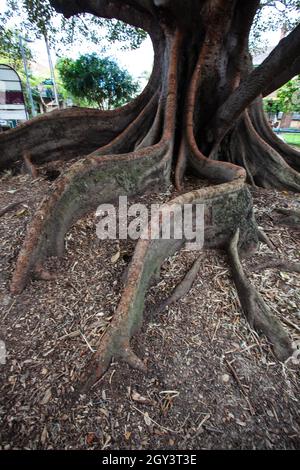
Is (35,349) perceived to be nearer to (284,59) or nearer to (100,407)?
(100,407)

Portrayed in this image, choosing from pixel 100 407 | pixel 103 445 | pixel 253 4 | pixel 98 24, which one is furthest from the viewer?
pixel 98 24

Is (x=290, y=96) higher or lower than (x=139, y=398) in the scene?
higher

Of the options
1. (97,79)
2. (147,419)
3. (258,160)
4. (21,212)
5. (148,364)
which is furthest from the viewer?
(97,79)

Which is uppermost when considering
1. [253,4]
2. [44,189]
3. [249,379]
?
[253,4]

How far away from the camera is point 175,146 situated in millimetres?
3635

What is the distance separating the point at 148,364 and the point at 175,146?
9.64 ft

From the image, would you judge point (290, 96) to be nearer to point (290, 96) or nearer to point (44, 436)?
point (290, 96)

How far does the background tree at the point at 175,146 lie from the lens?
6.77 ft

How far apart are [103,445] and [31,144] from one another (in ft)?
12.8

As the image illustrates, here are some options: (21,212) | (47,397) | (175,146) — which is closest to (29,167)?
(21,212)

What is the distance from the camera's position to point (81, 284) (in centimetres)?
214

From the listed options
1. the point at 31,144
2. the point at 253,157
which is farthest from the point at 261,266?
the point at 31,144

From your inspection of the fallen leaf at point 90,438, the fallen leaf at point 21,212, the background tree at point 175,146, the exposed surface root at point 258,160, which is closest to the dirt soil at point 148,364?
the fallen leaf at point 90,438

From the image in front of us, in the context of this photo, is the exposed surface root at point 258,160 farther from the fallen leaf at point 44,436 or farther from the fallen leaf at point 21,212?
the fallen leaf at point 44,436
